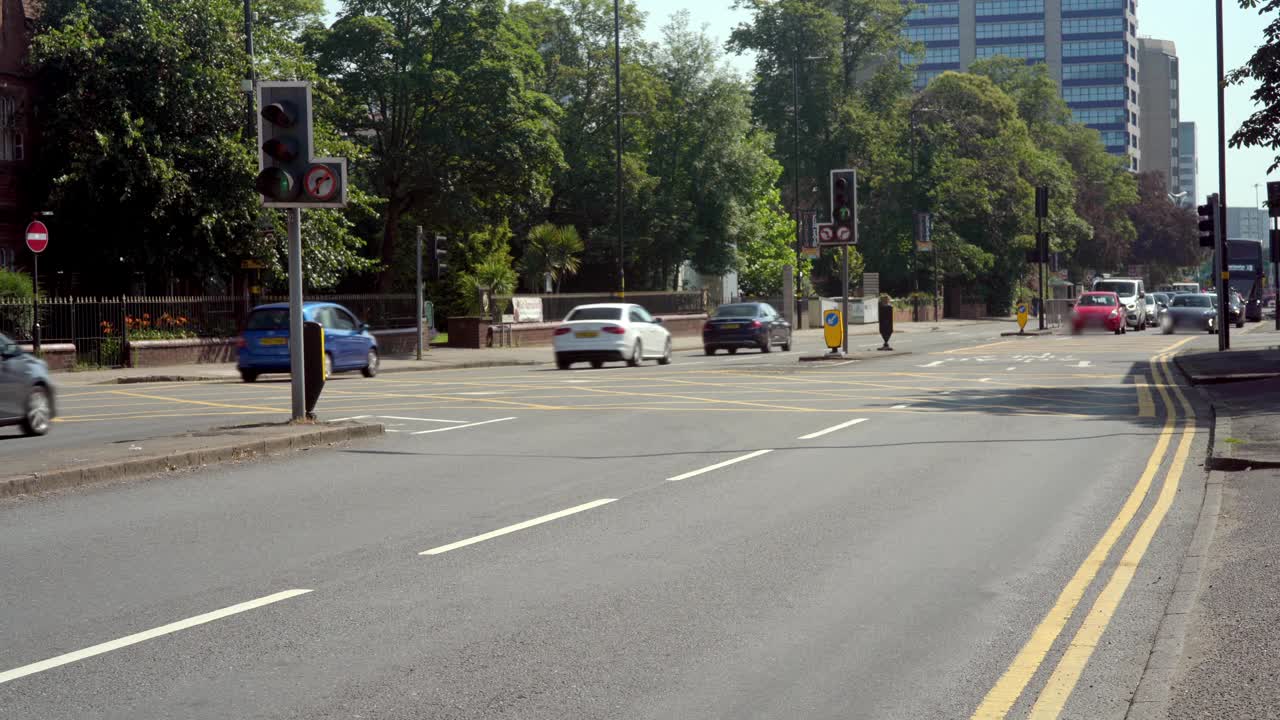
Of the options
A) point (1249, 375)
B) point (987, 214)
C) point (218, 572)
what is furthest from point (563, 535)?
point (987, 214)

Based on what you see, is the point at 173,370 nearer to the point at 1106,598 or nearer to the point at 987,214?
the point at 1106,598

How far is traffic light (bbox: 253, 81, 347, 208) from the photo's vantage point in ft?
46.9

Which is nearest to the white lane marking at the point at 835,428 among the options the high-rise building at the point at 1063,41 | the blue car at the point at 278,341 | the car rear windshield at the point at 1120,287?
the blue car at the point at 278,341

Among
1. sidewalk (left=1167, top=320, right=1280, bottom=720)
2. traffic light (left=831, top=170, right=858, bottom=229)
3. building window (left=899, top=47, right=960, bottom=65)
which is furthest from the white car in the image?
building window (left=899, top=47, right=960, bottom=65)

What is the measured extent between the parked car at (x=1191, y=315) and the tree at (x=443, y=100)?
22.5 m

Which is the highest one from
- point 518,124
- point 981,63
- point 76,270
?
point 981,63

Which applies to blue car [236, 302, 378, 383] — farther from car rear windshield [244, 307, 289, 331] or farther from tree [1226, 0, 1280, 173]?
tree [1226, 0, 1280, 173]

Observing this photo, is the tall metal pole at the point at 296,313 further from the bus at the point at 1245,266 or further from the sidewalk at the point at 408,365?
the bus at the point at 1245,266

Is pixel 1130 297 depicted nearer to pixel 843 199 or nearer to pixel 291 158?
pixel 843 199

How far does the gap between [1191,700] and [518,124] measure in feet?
136

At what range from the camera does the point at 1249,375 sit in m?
22.2

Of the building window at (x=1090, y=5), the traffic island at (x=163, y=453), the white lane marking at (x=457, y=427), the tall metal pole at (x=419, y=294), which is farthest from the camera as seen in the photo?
the building window at (x=1090, y=5)

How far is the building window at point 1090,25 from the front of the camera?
159m

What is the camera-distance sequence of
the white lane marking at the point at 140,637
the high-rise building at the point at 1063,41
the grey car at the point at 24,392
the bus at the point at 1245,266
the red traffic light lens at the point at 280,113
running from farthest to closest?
the high-rise building at the point at 1063,41
the bus at the point at 1245,266
the grey car at the point at 24,392
the red traffic light lens at the point at 280,113
the white lane marking at the point at 140,637
